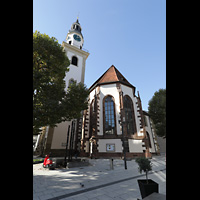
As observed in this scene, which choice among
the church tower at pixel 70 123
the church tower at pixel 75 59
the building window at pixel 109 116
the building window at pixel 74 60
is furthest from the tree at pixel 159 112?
the building window at pixel 74 60

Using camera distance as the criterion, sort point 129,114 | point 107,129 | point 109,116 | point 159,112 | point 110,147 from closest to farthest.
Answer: point 110,147 < point 107,129 < point 109,116 < point 129,114 < point 159,112

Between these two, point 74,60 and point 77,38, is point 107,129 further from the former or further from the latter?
point 77,38

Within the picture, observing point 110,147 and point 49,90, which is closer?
point 49,90

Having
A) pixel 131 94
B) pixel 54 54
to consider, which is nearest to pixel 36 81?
pixel 54 54

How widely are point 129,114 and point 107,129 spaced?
5.14 m

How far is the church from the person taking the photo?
58.5ft

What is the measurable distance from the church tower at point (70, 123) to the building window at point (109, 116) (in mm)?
5413

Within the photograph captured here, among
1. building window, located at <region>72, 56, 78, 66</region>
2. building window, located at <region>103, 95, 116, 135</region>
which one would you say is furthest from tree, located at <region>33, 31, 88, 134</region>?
building window, located at <region>72, 56, 78, 66</region>

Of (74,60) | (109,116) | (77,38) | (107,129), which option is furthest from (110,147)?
(77,38)

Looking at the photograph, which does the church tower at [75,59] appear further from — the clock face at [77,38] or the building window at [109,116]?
the building window at [109,116]

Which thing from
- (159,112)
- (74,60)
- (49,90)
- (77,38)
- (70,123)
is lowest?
(70,123)

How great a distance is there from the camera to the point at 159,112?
1037 inches
